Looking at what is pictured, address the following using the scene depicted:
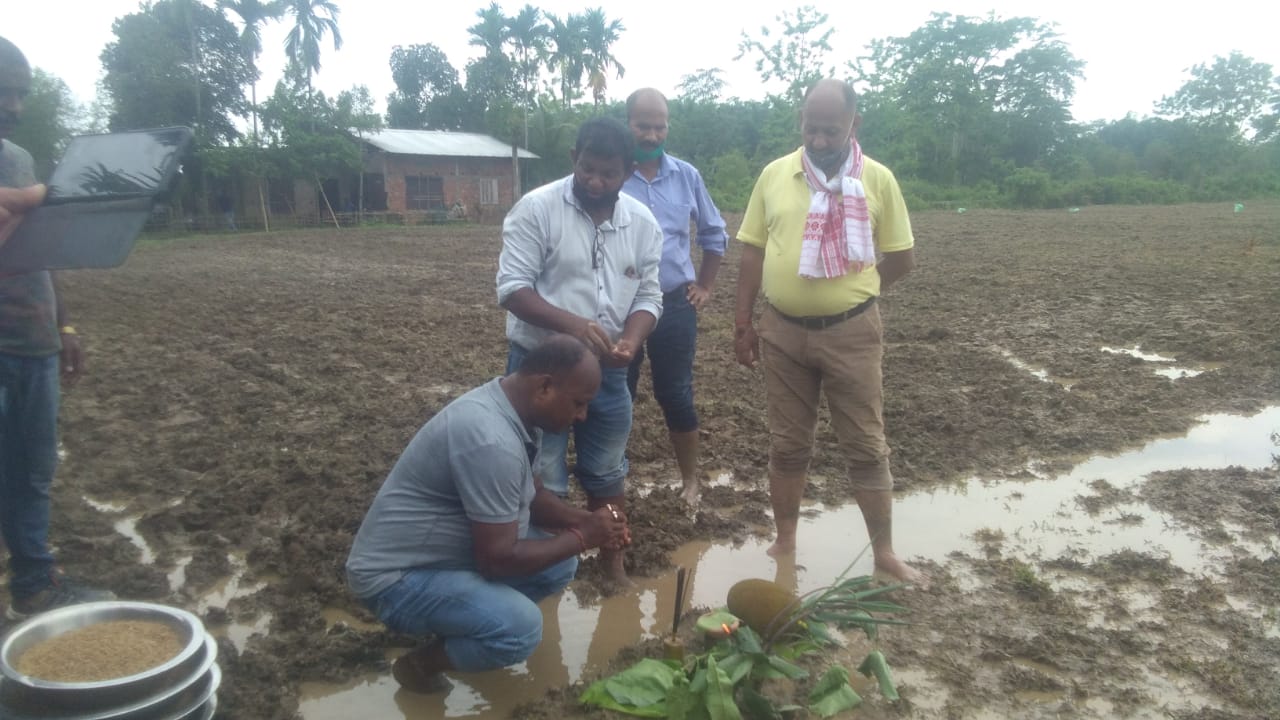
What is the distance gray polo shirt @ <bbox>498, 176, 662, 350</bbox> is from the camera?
9.80 ft

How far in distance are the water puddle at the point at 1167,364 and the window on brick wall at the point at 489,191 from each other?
26.1 m

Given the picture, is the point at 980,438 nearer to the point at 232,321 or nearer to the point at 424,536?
the point at 424,536

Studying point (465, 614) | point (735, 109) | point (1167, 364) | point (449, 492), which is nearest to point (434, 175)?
point (735, 109)

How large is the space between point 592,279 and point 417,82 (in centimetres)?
4683

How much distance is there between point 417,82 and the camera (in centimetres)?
4641

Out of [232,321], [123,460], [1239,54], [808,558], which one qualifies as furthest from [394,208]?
[1239,54]

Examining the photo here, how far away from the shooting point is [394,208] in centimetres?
2888

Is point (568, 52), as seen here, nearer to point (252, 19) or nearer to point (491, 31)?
point (491, 31)

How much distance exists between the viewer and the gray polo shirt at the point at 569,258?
9.80 feet

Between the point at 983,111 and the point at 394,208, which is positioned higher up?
the point at 983,111

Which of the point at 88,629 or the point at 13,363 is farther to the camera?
the point at 13,363

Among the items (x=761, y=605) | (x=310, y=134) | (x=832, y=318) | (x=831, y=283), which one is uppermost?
(x=310, y=134)

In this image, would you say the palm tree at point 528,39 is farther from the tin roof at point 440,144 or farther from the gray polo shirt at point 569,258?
the gray polo shirt at point 569,258

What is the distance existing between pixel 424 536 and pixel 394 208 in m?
27.8
